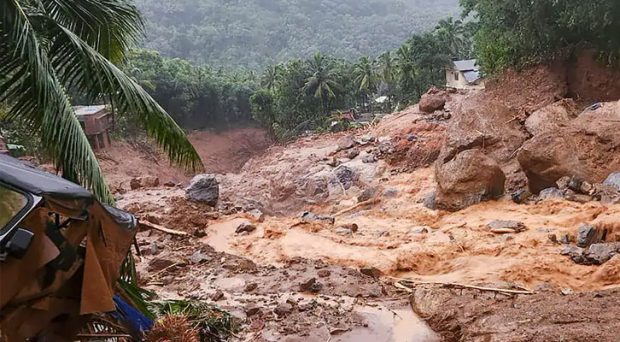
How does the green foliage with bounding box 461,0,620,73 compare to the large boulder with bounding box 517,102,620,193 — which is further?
the green foliage with bounding box 461,0,620,73

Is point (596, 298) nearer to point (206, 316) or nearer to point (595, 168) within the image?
point (206, 316)

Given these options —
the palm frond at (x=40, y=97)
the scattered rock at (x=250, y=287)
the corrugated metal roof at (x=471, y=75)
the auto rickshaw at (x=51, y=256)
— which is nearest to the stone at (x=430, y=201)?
the scattered rock at (x=250, y=287)

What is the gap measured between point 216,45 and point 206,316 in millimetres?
66188

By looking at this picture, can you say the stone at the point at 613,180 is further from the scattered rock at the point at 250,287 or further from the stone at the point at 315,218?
the scattered rock at the point at 250,287

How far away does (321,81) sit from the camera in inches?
1460

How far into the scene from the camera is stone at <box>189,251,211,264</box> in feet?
38.0

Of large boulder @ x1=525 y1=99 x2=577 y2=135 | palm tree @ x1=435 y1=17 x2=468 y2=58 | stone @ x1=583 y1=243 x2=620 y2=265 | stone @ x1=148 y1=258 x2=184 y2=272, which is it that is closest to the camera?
stone @ x1=583 y1=243 x2=620 y2=265

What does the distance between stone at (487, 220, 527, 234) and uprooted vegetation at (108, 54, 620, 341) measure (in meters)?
0.03

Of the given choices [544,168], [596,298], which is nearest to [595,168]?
[544,168]

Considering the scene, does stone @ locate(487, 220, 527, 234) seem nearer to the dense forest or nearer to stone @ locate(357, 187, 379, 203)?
stone @ locate(357, 187, 379, 203)

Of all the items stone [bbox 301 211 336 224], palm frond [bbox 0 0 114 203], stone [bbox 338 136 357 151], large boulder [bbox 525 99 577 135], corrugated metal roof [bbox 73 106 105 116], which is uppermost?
palm frond [bbox 0 0 114 203]

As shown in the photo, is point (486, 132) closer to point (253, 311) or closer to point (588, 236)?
point (588, 236)

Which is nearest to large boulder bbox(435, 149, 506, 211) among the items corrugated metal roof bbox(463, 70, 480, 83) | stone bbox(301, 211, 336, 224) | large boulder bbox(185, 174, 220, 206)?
stone bbox(301, 211, 336, 224)

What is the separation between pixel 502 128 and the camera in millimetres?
16078
